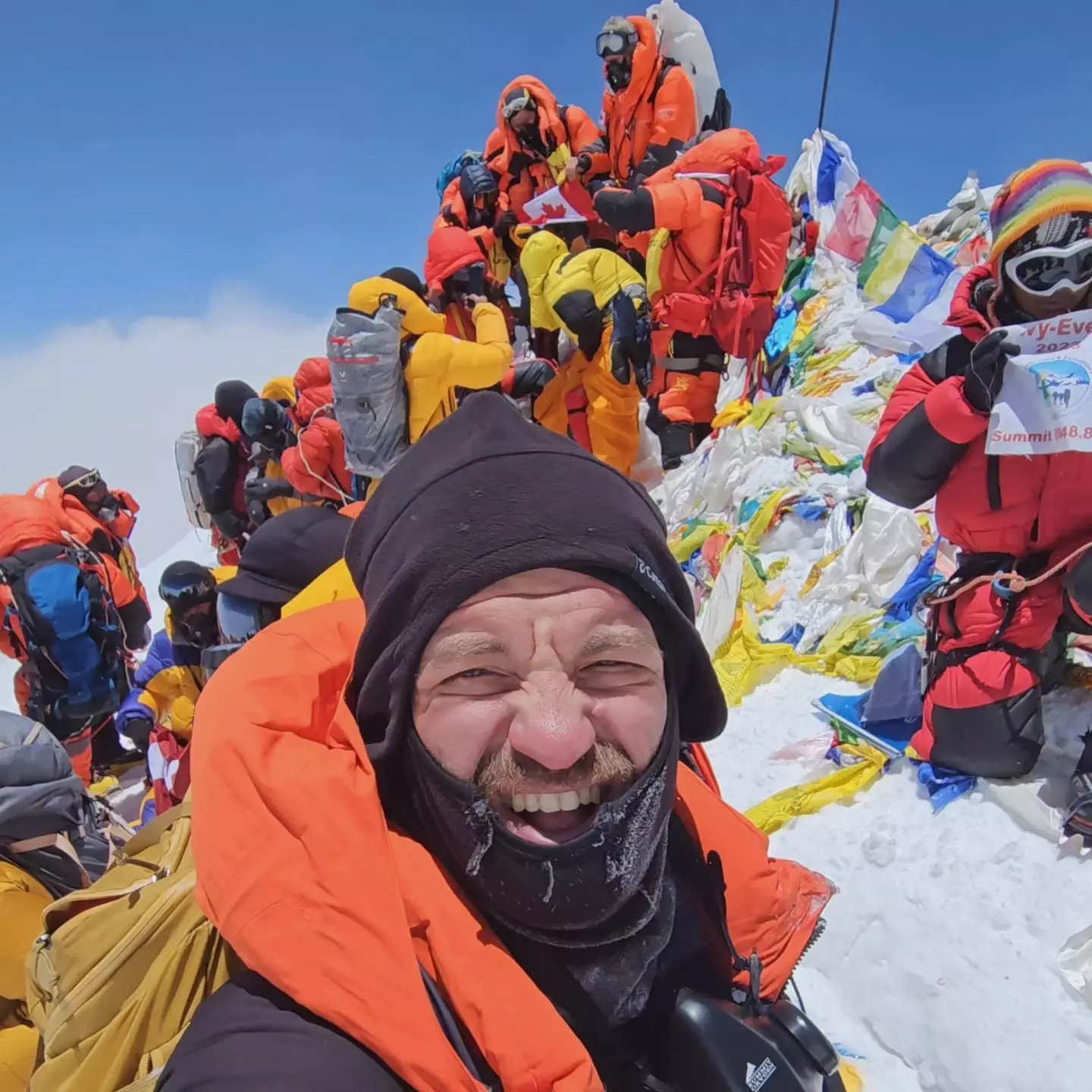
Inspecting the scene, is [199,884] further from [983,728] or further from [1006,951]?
[983,728]

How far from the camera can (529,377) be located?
5.77 m

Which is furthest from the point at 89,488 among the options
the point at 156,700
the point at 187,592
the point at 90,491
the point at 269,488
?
the point at 187,592

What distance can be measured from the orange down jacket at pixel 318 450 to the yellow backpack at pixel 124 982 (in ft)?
13.9

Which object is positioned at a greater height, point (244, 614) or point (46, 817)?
point (244, 614)

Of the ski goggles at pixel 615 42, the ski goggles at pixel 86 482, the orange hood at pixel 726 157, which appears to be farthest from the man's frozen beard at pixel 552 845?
the ski goggles at pixel 615 42

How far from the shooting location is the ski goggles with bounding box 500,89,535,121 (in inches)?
334

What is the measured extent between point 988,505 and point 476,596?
1978 mm

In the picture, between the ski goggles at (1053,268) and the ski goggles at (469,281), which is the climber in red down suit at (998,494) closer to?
the ski goggles at (1053,268)

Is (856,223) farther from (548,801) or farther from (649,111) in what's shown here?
(548,801)

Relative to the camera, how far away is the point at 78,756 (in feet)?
16.7

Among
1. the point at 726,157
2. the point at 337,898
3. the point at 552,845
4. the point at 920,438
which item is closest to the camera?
the point at 337,898

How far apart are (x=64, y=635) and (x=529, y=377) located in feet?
10.9

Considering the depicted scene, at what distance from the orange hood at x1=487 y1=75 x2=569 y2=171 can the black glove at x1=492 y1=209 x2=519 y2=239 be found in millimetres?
484

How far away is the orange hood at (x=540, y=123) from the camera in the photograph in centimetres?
861
